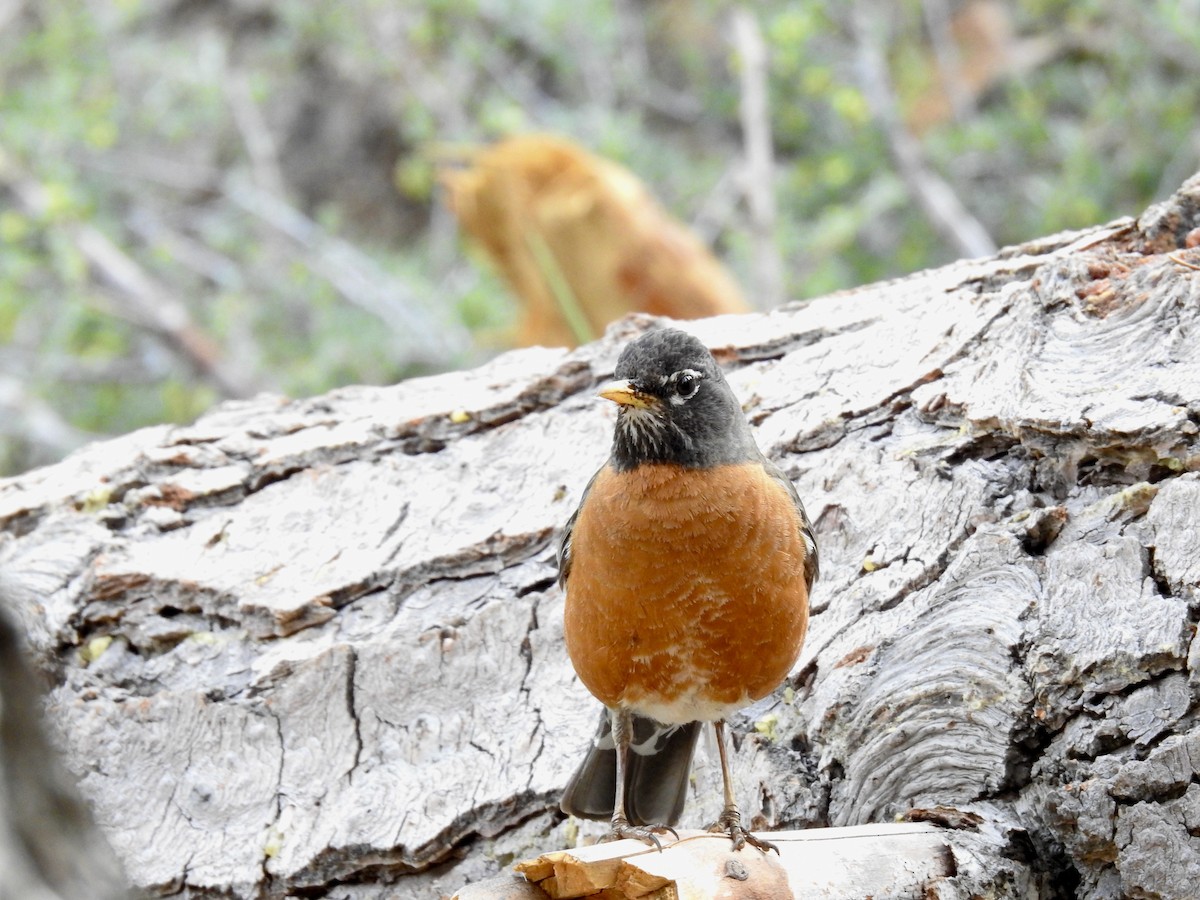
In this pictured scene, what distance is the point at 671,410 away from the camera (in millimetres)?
3396

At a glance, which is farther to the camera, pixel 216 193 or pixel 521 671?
pixel 216 193

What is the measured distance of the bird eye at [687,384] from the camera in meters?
3.42

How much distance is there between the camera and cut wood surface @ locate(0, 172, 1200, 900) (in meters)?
2.97

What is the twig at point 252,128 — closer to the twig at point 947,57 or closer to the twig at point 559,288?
the twig at point 559,288

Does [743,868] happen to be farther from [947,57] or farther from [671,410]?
[947,57]

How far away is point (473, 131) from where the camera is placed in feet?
29.2

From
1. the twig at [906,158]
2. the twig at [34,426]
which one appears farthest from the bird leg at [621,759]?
the twig at [34,426]

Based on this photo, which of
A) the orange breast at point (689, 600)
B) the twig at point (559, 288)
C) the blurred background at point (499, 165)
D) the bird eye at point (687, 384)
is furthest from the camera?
the blurred background at point (499, 165)

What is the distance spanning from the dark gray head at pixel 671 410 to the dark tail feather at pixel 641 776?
2.40ft

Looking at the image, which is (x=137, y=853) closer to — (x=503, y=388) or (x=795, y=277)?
(x=503, y=388)

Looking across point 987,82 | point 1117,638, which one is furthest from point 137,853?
point 987,82

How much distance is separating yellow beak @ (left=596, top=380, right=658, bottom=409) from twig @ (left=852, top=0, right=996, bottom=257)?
4.17m

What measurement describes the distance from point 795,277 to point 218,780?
591 cm

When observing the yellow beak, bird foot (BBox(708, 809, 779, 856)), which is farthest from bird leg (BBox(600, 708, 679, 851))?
the yellow beak
